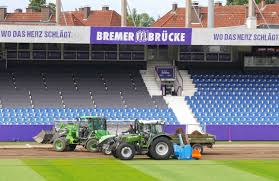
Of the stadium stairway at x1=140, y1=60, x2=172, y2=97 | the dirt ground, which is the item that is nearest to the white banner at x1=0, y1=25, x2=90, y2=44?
the stadium stairway at x1=140, y1=60, x2=172, y2=97

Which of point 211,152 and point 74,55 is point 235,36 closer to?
point 74,55

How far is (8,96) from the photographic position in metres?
52.1

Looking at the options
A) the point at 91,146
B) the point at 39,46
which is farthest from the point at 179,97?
the point at 91,146

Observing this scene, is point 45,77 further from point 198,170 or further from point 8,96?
point 198,170

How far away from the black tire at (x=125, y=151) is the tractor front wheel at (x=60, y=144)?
6480 millimetres

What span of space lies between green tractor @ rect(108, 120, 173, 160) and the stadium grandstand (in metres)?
15.0

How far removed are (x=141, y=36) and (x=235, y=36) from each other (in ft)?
22.2

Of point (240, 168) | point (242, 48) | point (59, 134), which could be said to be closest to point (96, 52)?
point (242, 48)

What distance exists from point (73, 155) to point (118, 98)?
18165 millimetres

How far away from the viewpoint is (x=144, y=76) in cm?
5662

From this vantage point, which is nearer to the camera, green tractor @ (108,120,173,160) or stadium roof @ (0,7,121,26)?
green tractor @ (108,120,173,160)

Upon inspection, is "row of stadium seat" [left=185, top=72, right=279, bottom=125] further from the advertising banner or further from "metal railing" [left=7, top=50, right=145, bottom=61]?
"metal railing" [left=7, top=50, right=145, bottom=61]

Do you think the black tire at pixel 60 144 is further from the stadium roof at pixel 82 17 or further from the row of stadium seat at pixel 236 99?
the stadium roof at pixel 82 17

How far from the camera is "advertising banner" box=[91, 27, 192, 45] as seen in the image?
172 feet
